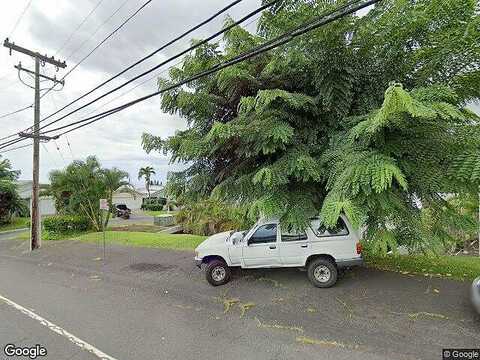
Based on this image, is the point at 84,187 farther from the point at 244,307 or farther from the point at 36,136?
the point at 244,307

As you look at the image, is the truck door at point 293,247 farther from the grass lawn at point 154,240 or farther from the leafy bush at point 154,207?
the leafy bush at point 154,207

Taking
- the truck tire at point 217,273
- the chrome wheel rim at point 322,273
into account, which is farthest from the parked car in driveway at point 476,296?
the truck tire at point 217,273

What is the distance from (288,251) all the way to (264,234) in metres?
0.70

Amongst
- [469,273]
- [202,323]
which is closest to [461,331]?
[469,273]

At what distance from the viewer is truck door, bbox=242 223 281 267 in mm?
7766

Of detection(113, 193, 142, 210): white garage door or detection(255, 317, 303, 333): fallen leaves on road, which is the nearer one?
detection(255, 317, 303, 333): fallen leaves on road

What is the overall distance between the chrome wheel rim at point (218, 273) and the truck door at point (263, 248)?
65 cm

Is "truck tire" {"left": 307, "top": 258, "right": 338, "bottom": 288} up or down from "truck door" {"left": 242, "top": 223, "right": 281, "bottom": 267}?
down

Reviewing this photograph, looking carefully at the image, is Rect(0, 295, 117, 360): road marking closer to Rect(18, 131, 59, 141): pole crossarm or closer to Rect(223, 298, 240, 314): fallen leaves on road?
Rect(223, 298, 240, 314): fallen leaves on road

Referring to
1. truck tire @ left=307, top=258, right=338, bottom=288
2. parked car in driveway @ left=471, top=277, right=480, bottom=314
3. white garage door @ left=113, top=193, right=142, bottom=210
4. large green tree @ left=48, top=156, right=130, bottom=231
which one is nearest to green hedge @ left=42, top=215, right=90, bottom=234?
large green tree @ left=48, top=156, right=130, bottom=231

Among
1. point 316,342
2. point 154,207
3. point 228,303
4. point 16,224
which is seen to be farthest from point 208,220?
point 154,207

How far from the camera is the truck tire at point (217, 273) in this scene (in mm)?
8195

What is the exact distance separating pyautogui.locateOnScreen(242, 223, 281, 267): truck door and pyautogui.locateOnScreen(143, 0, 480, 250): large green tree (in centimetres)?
92

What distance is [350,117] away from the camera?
6.78 m
